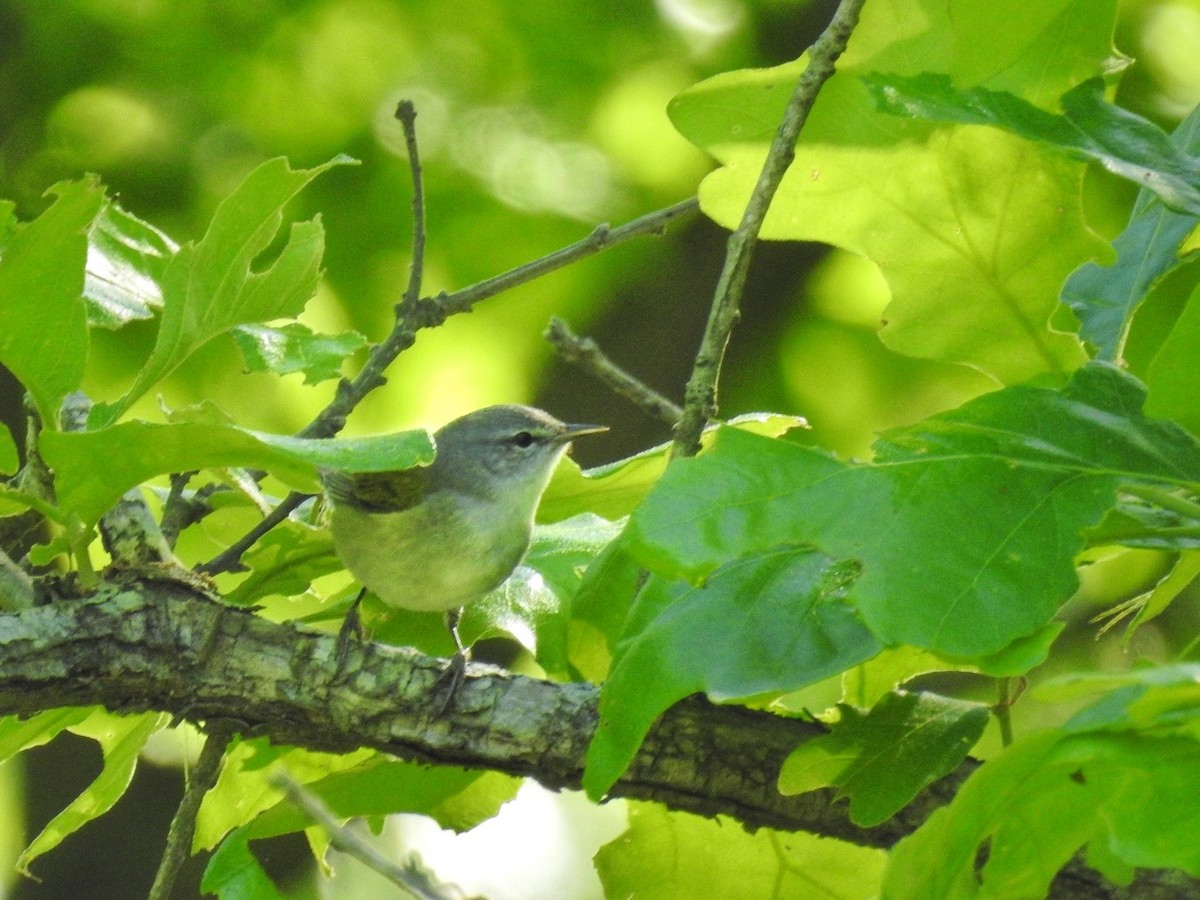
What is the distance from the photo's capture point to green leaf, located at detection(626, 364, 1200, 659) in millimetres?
1021

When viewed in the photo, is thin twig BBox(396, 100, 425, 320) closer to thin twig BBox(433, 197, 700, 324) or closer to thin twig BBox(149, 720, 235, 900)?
thin twig BBox(433, 197, 700, 324)

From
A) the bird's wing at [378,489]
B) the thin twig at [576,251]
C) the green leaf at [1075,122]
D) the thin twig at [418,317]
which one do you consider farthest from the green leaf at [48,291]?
the bird's wing at [378,489]

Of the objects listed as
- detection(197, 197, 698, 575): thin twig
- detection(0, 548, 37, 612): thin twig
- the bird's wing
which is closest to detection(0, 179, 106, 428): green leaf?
detection(0, 548, 37, 612): thin twig

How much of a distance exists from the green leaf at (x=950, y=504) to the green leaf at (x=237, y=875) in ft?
2.27

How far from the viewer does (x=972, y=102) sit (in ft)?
4.02

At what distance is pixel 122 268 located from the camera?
1.71 metres

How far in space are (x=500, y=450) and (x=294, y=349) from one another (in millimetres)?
1191

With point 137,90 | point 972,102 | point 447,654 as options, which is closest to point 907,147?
point 972,102

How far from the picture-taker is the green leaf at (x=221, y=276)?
56.0 inches

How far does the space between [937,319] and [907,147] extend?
0.21m

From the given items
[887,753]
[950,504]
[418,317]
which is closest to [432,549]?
[418,317]

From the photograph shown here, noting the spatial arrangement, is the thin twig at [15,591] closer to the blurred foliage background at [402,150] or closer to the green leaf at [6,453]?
the green leaf at [6,453]

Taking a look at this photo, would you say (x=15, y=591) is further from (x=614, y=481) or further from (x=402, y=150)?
(x=402, y=150)

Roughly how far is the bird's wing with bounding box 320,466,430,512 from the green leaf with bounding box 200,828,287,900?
0.88 metres
